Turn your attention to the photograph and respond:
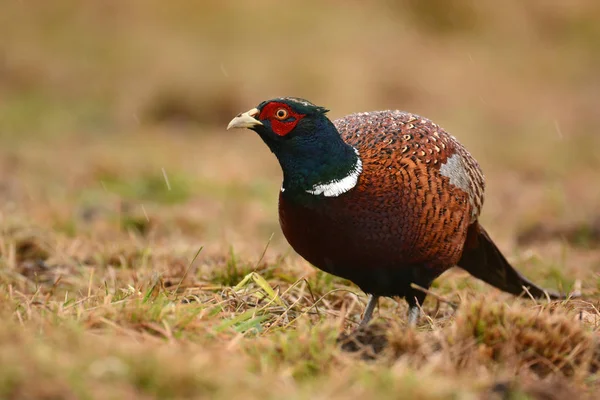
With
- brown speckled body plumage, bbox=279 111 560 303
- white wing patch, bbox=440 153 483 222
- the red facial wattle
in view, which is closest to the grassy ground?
brown speckled body plumage, bbox=279 111 560 303

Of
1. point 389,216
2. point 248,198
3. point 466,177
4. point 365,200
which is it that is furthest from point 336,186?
point 248,198

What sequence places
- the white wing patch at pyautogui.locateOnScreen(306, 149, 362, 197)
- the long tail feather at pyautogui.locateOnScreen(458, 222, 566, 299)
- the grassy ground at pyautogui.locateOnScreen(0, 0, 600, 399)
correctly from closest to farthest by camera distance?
1. the grassy ground at pyautogui.locateOnScreen(0, 0, 600, 399)
2. the white wing patch at pyautogui.locateOnScreen(306, 149, 362, 197)
3. the long tail feather at pyautogui.locateOnScreen(458, 222, 566, 299)

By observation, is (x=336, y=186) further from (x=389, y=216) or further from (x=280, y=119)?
(x=280, y=119)

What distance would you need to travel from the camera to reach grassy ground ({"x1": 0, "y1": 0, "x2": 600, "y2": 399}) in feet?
9.03

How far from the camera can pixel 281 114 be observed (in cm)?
377

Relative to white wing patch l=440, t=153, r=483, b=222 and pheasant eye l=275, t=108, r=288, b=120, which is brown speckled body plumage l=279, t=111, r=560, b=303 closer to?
white wing patch l=440, t=153, r=483, b=222

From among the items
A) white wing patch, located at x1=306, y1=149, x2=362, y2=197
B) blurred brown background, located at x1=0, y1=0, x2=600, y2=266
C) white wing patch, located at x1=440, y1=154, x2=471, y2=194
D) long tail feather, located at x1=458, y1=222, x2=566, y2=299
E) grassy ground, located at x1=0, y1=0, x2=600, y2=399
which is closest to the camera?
grassy ground, located at x1=0, y1=0, x2=600, y2=399

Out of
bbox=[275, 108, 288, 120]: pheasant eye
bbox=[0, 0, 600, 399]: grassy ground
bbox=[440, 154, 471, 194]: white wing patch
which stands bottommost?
bbox=[0, 0, 600, 399]: grassy ground

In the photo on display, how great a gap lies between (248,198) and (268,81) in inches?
202

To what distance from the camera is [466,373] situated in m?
2.89

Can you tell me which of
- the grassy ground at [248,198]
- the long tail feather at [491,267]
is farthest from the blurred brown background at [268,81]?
the long tail feather at [491,267]

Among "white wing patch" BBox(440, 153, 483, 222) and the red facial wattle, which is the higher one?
the red facial wattle

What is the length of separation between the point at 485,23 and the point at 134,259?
39.8ft

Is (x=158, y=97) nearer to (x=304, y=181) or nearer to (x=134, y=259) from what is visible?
(x=134, y=259)
